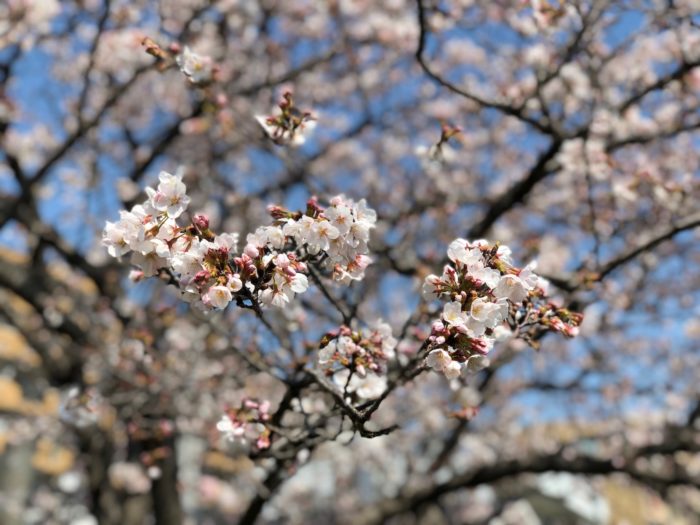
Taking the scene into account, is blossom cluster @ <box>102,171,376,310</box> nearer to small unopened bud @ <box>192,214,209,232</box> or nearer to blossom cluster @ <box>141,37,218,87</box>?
small unopened bud @ <box>192,214,209,232</box>

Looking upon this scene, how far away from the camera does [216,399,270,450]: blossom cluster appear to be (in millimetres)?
2475

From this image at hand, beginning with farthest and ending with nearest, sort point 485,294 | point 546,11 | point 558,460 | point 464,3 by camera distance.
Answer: point 464,3
point 558,460
point 546,11
point 485,294

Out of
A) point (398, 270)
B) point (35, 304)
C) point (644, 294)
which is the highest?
point (644, 294)

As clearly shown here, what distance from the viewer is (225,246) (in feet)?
5.98

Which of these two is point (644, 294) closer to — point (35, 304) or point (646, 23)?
point (646, 23)

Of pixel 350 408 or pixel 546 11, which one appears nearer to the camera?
pixel 350 408

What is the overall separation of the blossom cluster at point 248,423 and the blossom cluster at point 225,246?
79 cm

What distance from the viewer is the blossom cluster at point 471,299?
1.79 metres

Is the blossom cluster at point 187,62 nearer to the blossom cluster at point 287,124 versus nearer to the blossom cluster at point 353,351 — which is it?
the blossom cluster at point 287,124

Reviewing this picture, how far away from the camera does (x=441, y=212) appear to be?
19.1 ft

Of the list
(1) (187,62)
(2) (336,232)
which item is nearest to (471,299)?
(2) (336,232)

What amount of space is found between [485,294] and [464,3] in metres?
4.84

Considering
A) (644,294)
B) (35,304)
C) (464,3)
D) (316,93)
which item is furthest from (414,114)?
(35,304)

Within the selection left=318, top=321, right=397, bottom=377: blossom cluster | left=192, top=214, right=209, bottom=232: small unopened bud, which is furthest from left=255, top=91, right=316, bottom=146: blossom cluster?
left=318, top=321, right=397, bottom=377: blossom cluster
